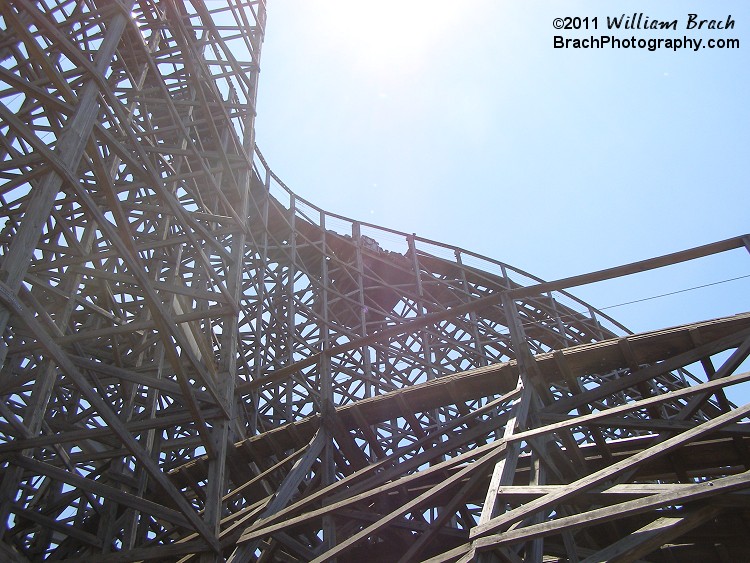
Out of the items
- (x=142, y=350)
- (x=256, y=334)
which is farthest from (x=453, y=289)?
(x=142, y=350)

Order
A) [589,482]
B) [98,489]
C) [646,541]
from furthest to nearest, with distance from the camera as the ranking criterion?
[98,489]
[589,482]
[646,541]

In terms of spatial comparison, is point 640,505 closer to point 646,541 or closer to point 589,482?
point 646,541

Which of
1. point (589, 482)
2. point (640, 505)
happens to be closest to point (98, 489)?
point (589, 482)

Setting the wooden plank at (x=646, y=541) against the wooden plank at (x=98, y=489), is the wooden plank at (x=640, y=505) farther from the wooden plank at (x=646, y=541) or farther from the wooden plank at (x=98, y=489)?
the wooden plank at (x=98, y=489)

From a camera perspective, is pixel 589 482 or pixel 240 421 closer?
pixel 589 482

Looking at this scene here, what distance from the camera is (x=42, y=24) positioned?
17.4 feet

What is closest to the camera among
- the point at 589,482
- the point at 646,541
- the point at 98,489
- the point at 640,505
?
the point at 640,505

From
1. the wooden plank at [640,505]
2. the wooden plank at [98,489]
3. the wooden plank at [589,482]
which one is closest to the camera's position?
the wooden plank at [640,505]

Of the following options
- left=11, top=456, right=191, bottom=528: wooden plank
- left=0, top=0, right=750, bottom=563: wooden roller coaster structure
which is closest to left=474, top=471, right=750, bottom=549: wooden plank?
left=0, top=0, right=750, bottom=563: wooden roller coaster structure

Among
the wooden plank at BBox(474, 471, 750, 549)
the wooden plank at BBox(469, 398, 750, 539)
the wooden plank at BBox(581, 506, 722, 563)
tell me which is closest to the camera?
the wooden plank at BBox(474, 471, 750, 549)

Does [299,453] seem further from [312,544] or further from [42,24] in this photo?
[42,24]

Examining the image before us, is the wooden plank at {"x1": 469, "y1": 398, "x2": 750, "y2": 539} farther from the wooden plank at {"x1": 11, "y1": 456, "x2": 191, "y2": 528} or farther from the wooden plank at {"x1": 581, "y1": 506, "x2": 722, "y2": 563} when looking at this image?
the wooden plank at {"x1": 11, "y1": 456, "x2": 191, "y2": 528}

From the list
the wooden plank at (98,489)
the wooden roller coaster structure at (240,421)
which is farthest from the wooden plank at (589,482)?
the wooden plank at (98,489)

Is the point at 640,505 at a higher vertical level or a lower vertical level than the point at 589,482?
lower
